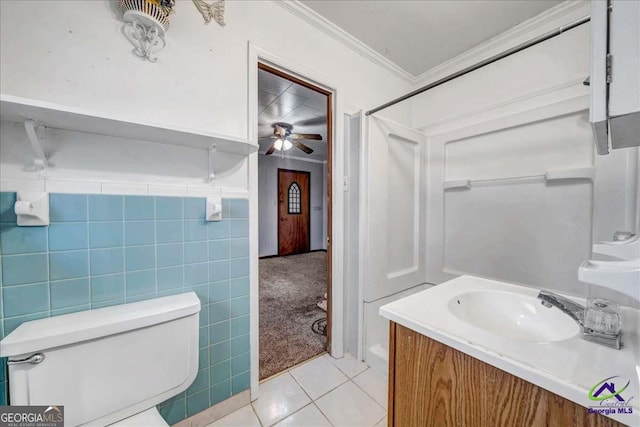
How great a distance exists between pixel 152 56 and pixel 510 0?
2113 millimetres

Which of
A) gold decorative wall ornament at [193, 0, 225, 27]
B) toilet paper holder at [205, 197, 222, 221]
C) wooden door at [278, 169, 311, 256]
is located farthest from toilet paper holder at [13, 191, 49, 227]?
→ wooden door at [278, 169, 311, 256]

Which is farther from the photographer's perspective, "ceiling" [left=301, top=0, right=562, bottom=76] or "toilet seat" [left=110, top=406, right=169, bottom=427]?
"ceiling" [left=301, top=0, right=562, bottom=76]

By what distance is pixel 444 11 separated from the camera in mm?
1566

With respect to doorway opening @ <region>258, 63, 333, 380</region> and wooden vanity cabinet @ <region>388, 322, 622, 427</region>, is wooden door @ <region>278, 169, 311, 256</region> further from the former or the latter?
wooden vanity cabinet @ <region>388, 322, 622, 427</region>

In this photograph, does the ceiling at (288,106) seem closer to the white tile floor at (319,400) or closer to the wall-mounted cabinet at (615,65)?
the wall-mounted cabinet at (615,65)

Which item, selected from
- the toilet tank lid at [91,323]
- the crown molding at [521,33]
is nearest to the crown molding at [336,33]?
the crown molding at [521,33]

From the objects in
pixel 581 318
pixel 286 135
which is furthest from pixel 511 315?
pixel 286 135

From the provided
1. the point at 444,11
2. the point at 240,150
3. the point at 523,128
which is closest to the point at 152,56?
the point at 240,150

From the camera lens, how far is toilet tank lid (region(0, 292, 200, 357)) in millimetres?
752

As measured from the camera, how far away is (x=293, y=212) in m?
5.87

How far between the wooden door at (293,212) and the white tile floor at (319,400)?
4.07 metres

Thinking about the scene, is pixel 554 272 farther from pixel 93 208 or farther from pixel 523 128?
pixel 93 208

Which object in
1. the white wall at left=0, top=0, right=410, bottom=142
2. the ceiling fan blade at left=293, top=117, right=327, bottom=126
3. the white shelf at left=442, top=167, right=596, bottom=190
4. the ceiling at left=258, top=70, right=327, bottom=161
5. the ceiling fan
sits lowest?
the white shelf at left=442, top=167, right=596, bottom=190

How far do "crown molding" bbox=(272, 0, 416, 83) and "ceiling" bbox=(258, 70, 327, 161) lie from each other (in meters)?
0.46
